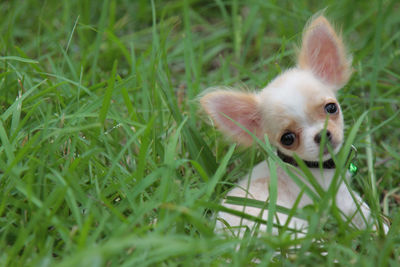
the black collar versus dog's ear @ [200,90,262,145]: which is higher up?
dog's ear @ [200,90,262,145]

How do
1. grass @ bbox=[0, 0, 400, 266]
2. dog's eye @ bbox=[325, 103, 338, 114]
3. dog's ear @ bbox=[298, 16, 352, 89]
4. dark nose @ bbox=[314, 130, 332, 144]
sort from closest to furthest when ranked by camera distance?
grass @ bbox=[0, 0, 400, 266]
dark nose @ bbox=[314, 130, 332, 144]
dog's eye @ bbox=[325, 103, 338, 114]
dog's ear @ bbox=[298, 16, 352, 89]

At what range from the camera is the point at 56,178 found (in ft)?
7.57

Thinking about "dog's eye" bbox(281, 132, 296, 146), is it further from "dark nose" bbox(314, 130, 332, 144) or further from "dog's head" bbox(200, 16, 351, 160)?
"dark nose" bbox(314, 130, 332, 144)

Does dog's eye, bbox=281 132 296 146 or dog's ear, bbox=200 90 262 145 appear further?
dog's ear, bbox=200 90 262 145

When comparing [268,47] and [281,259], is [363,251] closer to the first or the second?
[281,259]

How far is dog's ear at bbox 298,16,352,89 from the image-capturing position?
289 centimetres

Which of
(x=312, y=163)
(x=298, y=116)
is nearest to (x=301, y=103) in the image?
(x=298, y=116)

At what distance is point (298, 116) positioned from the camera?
255 cm

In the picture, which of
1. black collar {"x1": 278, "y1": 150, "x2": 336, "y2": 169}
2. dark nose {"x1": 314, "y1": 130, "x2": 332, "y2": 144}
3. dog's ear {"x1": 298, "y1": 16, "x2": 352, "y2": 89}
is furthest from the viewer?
dog's ear {"x1": 298, "y1": 16, "x2": 352, "y2": 89}

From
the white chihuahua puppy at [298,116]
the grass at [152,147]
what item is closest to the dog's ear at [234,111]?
the white chihuahua puppy at [298,116]

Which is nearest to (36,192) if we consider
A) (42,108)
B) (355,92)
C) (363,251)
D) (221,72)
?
(42,108)

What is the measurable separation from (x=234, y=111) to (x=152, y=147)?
48 cm

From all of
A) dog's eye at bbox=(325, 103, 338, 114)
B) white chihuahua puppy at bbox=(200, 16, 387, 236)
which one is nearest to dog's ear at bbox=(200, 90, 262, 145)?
white chihuahua puppy at bbox=(200, 16, 387, 236)

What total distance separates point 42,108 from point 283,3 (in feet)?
7.62
